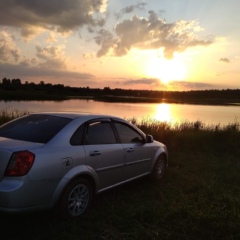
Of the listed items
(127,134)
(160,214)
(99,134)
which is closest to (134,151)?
(127,134)

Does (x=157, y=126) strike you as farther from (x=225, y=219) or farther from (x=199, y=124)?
(x=225, y=219)

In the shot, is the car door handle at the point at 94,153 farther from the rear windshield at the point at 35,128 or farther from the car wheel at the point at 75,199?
the rear windshield at the point at 35,128

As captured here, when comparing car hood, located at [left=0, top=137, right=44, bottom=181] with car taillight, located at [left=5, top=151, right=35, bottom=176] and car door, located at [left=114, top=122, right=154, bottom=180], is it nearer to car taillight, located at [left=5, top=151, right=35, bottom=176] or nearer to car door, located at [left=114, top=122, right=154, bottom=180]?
car taillight, located at [left=5, top=151, right=35, bottom=176]

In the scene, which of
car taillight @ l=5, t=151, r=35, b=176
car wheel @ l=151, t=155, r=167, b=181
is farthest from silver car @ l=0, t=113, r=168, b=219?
car wheel @ l=151, t=155, r=167, b=181

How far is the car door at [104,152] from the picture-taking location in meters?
5.27

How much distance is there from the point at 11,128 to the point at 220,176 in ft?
17.1

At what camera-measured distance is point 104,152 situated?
551 cm

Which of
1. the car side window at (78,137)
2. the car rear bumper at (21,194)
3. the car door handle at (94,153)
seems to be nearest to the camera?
the car rear bumper at (21,194)

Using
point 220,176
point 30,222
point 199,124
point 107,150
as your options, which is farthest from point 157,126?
point 30,222

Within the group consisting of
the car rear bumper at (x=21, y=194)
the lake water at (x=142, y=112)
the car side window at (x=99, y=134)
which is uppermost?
the car side window at (x=99, y=134)

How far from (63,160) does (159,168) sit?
11.3ft

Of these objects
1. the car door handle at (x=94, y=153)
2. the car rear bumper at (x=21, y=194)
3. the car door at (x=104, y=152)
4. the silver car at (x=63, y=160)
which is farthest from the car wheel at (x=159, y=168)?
the car rear bumper at (x=21, y=194)

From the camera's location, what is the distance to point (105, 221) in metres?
4.96

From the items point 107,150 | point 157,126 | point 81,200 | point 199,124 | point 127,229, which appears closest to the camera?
point 127,229
